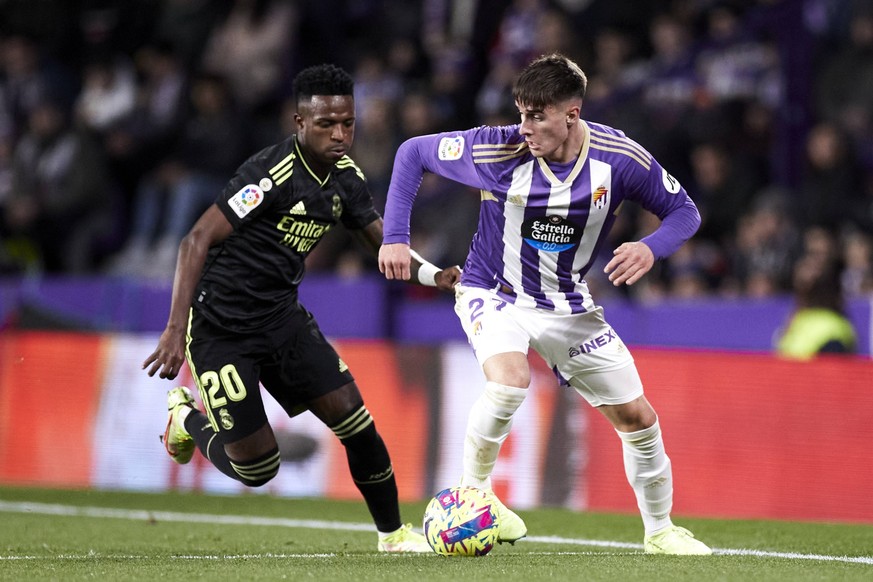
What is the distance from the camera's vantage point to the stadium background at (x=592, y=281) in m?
9.33

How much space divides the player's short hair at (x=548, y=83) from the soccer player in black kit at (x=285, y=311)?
3.09ft

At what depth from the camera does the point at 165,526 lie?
8.64m

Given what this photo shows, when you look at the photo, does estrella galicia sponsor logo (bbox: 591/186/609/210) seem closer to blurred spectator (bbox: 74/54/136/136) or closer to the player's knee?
the player's knee

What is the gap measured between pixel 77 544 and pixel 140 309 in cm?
654

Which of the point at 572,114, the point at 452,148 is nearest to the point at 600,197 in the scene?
the point at 572,114

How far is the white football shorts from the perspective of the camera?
6.52 meters

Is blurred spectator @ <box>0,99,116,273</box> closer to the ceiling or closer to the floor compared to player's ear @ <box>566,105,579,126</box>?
closer to the floor

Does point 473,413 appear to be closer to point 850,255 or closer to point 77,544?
point 77,544

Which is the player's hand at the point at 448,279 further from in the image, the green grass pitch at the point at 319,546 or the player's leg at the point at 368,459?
the green grass pitch at the point at 319,546

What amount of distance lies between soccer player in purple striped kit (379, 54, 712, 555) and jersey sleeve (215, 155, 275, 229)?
0.61 meters

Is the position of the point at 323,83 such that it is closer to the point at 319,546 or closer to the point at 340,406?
the point at 340,406

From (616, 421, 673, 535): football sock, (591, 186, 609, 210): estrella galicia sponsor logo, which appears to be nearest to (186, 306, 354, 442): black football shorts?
(616, 421, 673, 535): football sock

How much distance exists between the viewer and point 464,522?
6.29 metres

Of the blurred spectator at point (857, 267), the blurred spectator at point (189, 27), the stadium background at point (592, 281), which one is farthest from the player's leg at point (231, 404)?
the blurred spectator at point (189, 27)
